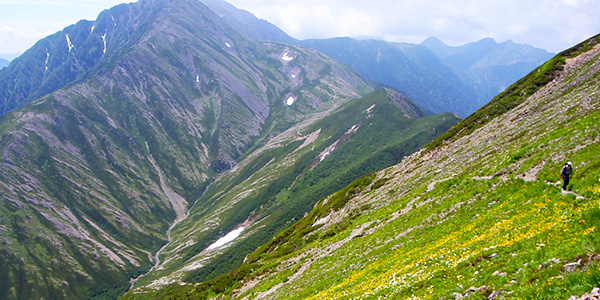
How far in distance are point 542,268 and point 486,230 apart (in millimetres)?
11713

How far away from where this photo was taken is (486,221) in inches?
1049

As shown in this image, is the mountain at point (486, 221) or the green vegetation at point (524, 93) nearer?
the mountain at point (486, 221)

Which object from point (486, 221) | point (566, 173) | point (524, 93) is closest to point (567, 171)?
point (566, 173)

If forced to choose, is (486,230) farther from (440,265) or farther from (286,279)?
(286,279)

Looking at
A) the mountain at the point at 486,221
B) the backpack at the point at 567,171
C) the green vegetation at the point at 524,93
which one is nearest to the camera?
the mountain at the point at 486,221

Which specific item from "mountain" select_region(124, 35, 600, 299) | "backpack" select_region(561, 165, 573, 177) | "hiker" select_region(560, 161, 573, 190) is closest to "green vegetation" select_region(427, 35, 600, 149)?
"mountain" select_region(124, 35, 600, 299)

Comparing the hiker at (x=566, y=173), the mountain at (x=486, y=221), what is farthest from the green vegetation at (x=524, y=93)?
the hiker at (x=566, y=173)

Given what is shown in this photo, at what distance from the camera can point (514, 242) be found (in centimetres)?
1764

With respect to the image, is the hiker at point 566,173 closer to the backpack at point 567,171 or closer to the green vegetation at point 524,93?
the backpack at point 567,171

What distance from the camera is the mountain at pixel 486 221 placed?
14617 mm

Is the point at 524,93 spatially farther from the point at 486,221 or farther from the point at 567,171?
the point at 486,221

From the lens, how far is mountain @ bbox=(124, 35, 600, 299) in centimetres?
1462

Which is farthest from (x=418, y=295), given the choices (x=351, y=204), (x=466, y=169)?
(x=351, y=204)

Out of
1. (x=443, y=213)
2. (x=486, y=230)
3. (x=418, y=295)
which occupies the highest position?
(x=418, y=295)
